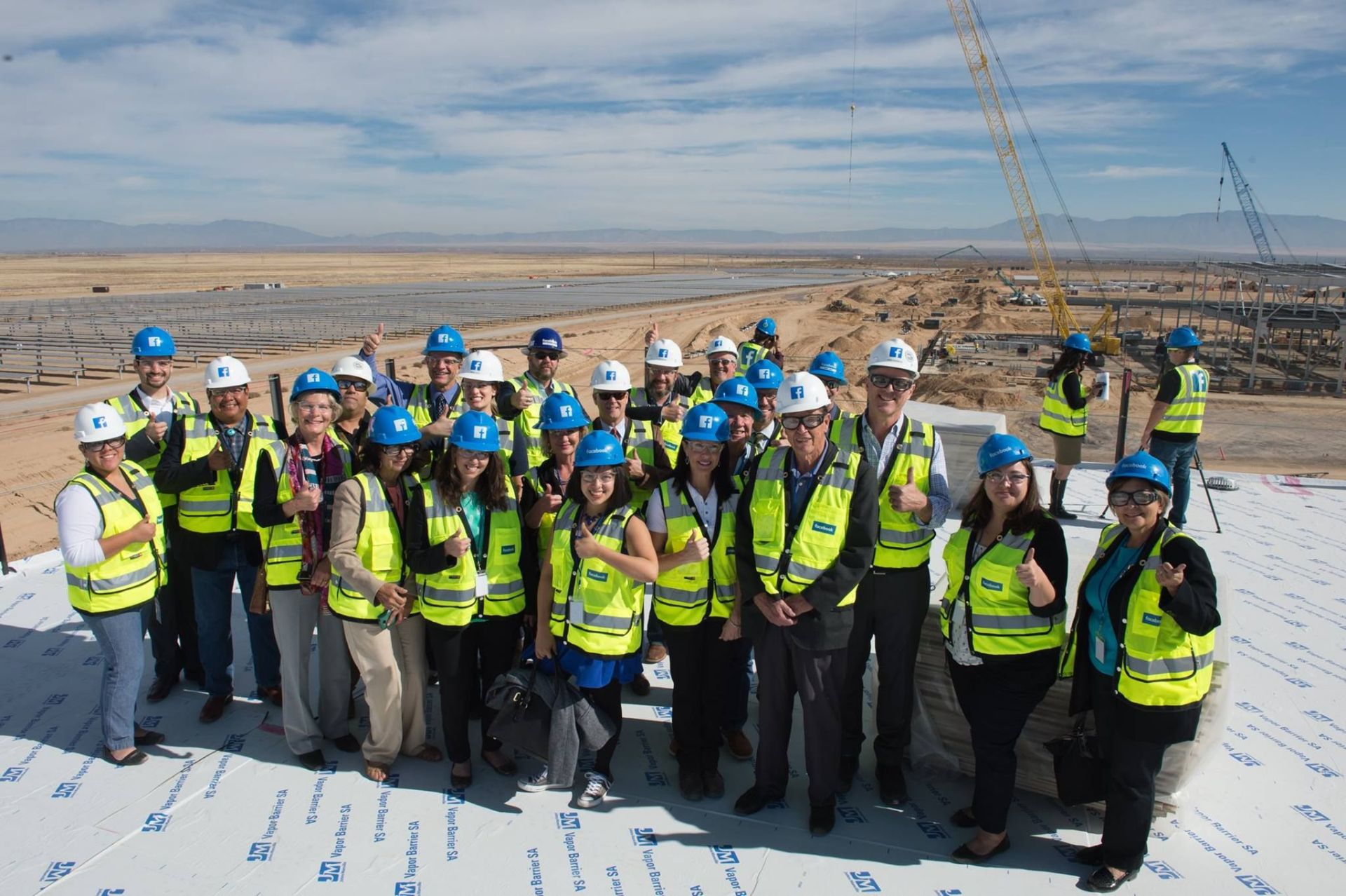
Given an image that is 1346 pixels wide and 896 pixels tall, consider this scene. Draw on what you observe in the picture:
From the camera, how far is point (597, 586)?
13.0ft

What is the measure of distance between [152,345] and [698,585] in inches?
145

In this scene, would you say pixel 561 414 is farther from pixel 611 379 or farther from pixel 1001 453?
pixel 1001 453

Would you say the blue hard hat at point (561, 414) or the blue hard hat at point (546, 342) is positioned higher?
the blue hard hat at point (546, 342)

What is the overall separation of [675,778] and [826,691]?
106cm

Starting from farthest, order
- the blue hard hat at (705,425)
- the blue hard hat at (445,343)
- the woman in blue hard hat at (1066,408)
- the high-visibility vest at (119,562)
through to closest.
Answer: the woman in blue hard hat at (1066,408), the blue hard hat at (445,343), the high-visibility vest at (119,562), the blue hard hat at (705,425)

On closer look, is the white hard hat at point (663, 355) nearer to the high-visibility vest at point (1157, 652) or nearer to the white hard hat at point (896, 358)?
the white hard hat at point (896, 358)

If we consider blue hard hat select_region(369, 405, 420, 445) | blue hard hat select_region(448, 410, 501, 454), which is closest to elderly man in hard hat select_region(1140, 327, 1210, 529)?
blue hard hat select_region(448, 410, 501, 454)

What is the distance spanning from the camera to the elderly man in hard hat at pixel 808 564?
12.3 ft

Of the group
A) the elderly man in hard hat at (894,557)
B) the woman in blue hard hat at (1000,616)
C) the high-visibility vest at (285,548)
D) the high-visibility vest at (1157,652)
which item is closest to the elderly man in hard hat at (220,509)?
the high-visibility vest at (285,548)

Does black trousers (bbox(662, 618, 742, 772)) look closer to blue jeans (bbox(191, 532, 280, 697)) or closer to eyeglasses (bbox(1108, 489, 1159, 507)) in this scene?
eyeglasses (bbox(1108, 489, 1159, 507))

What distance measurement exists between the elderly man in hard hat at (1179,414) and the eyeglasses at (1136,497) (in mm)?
4306

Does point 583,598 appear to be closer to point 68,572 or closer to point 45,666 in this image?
point 68,572

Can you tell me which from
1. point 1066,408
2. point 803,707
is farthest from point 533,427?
point 1066,408

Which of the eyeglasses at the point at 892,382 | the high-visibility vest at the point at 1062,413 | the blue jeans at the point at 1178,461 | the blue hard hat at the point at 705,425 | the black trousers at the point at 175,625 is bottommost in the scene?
the black trousers at the point at 175,625
